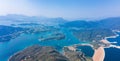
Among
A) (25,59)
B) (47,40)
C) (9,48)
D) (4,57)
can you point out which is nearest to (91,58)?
(25,59)

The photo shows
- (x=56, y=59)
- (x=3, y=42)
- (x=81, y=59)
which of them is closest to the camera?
(x=56, y=59)

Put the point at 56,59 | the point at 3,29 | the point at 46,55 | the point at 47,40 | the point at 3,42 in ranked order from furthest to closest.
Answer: the point at 3,29 < the point at 47,40 < the point at 3,42 < the point at 46,55 < the point at 56,59

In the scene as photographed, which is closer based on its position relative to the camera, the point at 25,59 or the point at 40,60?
the point at 40,60

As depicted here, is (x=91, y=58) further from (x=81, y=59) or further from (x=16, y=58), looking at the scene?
(x=16, y=58)

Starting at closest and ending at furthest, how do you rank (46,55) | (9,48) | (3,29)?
(46,55) → (9,48) → (3,29)

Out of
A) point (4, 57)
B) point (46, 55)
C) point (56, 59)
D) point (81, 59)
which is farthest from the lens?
point (4, 57)

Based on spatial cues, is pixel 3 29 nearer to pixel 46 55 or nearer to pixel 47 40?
pixel 47 40

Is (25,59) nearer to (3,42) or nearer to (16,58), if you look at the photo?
(16,58)

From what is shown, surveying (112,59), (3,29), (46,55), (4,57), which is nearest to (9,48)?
(4,57)

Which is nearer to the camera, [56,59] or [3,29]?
[56,59]
